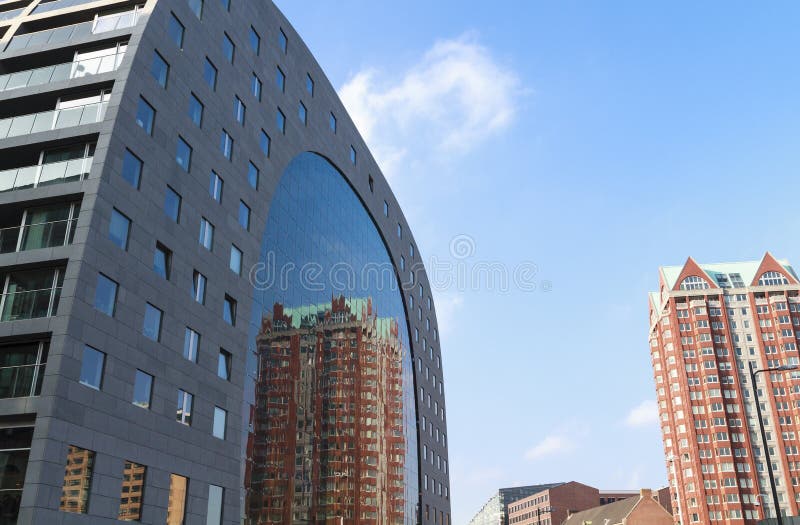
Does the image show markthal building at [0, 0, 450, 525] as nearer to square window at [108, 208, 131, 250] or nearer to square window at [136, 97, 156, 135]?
square window at [136, 97, 156, 135]

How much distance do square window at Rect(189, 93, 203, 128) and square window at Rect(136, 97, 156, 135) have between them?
314 centimetres

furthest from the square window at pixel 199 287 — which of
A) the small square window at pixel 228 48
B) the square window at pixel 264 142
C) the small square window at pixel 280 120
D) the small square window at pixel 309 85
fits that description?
the small square window at pixel 309 85

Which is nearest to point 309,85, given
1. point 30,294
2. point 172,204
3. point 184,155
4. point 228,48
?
point 228,48

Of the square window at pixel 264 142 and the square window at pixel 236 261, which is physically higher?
the square window at pixel 264 142

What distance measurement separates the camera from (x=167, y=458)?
95.3ft

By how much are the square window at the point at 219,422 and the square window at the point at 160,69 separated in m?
16.2

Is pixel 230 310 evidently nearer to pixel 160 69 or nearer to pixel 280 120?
pixel 160 69

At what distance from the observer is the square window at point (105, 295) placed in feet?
87.7

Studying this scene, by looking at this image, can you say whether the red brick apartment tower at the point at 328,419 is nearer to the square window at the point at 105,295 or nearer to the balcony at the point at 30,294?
the square window at the point at 105,295

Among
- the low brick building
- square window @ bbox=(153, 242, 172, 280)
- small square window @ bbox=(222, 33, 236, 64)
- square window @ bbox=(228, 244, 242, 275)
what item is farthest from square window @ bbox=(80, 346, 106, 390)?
the low brick building

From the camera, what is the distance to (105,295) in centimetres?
2717

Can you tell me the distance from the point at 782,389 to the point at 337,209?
10791 cm

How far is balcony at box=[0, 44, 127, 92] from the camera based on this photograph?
1240 inches

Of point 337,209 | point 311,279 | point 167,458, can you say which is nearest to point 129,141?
point 167,458
